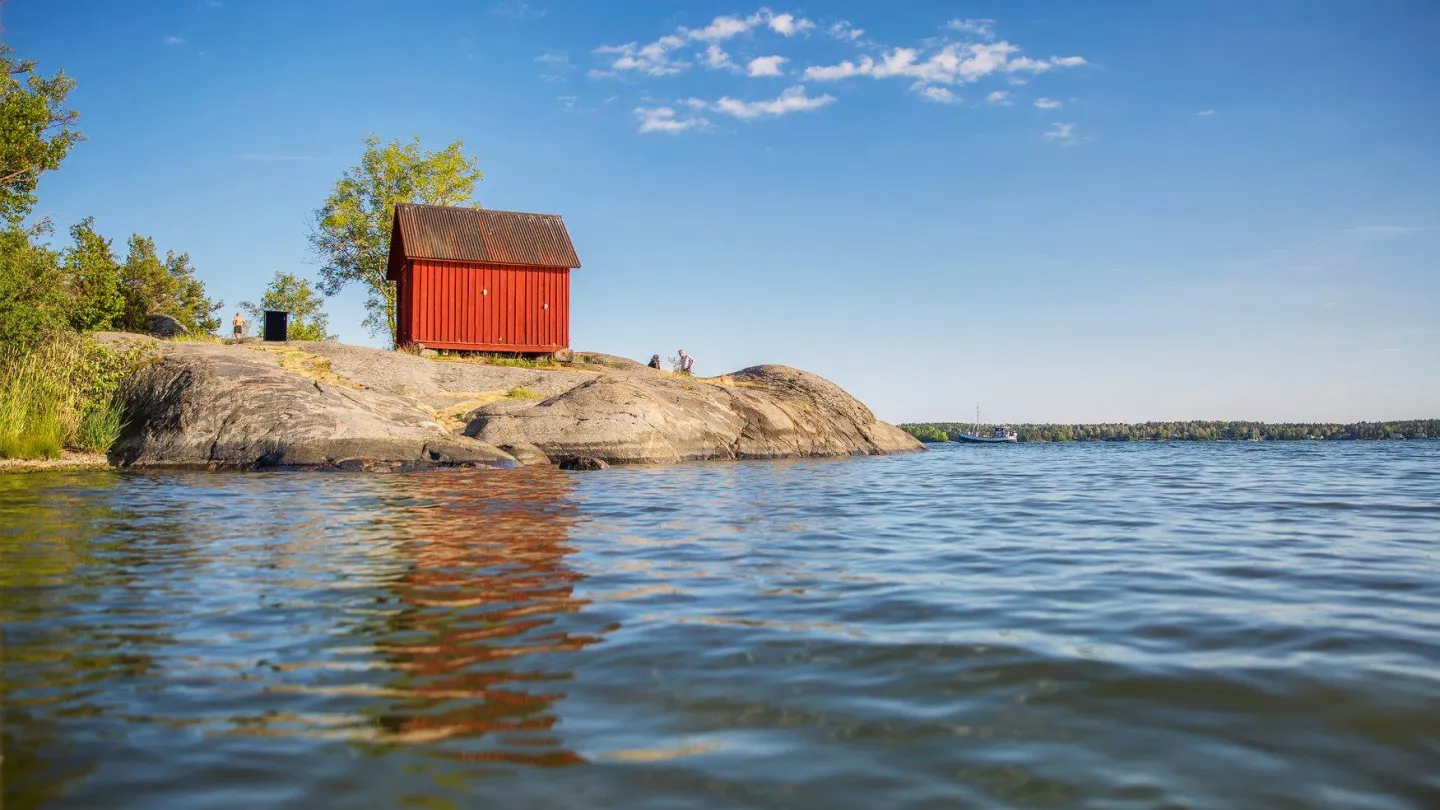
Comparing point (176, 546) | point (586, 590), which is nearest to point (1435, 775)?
point (586, 590)

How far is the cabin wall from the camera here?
97.3 ft

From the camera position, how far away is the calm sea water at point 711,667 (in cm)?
285

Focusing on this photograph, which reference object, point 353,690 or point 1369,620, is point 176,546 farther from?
point 1369,620

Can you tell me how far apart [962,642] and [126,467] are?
54.5ft

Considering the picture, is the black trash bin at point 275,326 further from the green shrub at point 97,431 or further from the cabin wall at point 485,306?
the green shrub at point 97,431

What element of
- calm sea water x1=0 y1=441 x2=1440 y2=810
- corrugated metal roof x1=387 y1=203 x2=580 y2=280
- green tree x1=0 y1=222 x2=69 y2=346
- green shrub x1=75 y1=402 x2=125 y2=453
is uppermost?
corrugated metal roof x1=387 y1=203 x2=580 y2=280

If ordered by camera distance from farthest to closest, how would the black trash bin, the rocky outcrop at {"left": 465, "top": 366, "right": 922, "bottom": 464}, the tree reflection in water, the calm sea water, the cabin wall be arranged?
the cabin wall, the black trash bin, the rocky outcrop at {"left": 465, "top": 366, "right": 922, "bottom": 464}, the tree reflection in water, the calm sea water

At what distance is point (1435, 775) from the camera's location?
2881 millimetres

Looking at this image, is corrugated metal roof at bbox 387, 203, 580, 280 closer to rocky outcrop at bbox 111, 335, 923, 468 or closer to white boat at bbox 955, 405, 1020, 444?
rocky outcrop at bbox 111, 335, 923, 468

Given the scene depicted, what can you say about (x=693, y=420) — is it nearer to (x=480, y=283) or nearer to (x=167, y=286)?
(x=480, y=283)

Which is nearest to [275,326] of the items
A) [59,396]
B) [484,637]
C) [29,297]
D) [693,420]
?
[29,297]

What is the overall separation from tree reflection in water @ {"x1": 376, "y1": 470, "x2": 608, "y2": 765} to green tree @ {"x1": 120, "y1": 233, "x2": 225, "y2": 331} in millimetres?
33773

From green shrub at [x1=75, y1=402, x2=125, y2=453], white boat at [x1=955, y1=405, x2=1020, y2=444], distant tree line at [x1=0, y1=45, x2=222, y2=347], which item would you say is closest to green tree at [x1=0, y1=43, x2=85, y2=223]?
distant tree line at [x1=0, y1=45, x2=222, y2=347]

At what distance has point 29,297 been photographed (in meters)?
18.1
